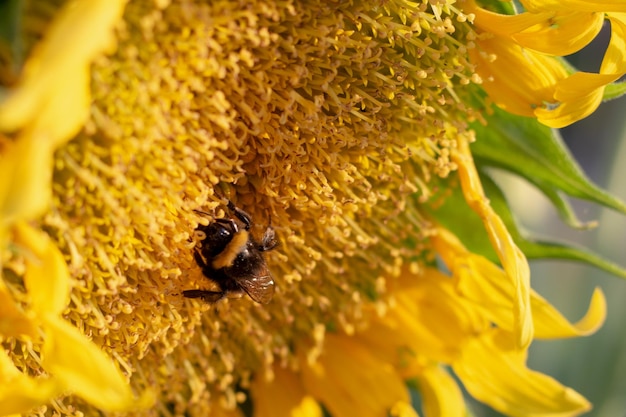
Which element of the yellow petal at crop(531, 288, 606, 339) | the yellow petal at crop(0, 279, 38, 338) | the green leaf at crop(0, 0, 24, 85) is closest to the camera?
the green leaf at crop(0, 0, 24, 85)

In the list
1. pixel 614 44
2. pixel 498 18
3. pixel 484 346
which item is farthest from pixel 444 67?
pixel 484 346

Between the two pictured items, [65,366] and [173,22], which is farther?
[173,22]

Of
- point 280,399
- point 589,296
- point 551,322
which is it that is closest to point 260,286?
point 280,399

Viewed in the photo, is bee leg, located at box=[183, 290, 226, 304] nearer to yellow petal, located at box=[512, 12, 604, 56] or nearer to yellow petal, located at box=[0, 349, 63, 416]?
yellow petal, located at box=[0, 349, 63, 416]

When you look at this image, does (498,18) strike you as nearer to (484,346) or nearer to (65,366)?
(484,346)

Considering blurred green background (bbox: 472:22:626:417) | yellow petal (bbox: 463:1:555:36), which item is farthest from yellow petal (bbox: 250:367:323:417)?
yellow petal (bbox: 463:1:555:36)

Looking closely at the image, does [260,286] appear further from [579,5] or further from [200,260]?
[579,5]
